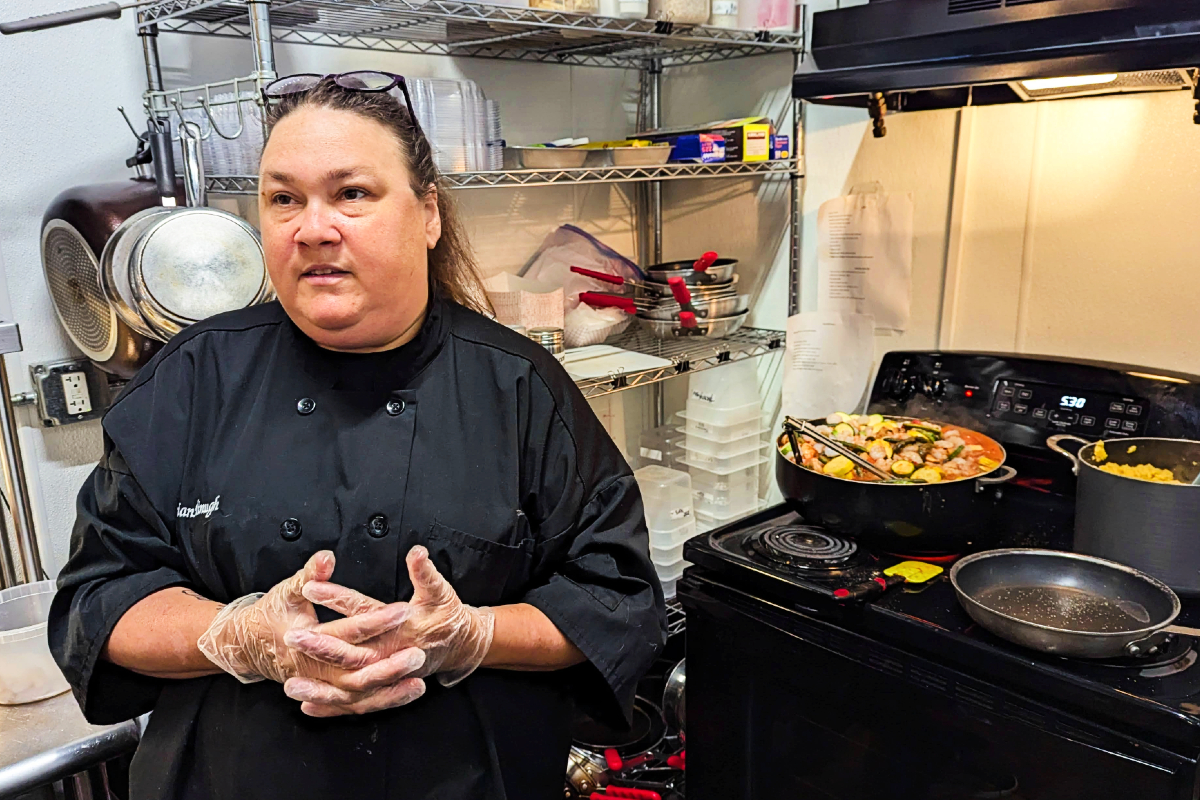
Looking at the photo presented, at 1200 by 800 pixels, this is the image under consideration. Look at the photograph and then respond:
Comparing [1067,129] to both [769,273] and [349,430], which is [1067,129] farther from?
[349,430]

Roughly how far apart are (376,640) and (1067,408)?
129 cm

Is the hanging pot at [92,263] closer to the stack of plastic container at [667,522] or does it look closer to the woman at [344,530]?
the woman at [344,530]

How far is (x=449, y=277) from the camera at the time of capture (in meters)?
1.24

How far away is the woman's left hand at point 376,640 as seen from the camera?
915mm

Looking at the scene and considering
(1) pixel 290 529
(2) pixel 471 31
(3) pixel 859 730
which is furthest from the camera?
(2) pixel 471 31

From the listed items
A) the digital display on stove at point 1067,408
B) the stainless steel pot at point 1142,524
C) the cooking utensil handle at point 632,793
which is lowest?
the cooking utensil handle at point 632,793

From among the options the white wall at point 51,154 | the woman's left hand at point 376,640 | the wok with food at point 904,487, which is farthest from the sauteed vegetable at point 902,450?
the white wall at point 51,154

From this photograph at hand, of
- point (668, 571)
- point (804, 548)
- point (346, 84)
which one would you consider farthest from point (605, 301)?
point (346, 84)

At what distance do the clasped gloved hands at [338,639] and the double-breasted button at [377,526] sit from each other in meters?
0.09

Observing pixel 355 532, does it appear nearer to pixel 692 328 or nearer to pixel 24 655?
pixel 24 655

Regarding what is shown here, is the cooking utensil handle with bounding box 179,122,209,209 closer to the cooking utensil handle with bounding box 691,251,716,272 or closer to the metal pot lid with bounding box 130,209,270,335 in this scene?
the metal pot lid with bounding box 130,209,270,335

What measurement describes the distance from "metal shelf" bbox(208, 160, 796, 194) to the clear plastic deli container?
2.49ft

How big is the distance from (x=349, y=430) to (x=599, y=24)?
1.04 m

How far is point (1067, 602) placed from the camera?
4.02 ft
